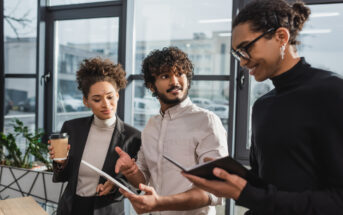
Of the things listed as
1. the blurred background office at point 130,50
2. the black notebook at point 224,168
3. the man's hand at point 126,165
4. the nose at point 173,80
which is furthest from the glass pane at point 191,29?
the black notebook at point 224,168

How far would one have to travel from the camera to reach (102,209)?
166 centimetres

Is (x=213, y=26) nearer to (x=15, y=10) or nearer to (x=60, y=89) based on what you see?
(x=60, y=89)

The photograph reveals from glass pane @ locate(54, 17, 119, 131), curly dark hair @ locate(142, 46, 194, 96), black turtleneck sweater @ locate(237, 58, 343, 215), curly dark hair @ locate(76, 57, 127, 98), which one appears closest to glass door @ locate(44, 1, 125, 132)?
glass pane @ locate(54, 17, 119, 131)

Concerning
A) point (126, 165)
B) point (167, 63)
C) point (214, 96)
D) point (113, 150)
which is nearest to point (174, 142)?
point (126, 165)

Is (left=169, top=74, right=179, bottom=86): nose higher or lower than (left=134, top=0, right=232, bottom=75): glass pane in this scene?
lower

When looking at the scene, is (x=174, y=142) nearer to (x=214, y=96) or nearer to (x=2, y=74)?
(x=214, y=96)

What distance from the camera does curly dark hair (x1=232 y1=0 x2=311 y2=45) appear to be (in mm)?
1044

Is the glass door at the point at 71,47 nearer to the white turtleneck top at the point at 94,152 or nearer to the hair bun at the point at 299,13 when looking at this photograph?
the white turtleneck top at the point at 94,152

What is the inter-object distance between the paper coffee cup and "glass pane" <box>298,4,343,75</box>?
180 centimetres

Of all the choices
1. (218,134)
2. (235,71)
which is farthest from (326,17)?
(218,134)

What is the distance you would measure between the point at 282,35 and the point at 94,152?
1.20 m

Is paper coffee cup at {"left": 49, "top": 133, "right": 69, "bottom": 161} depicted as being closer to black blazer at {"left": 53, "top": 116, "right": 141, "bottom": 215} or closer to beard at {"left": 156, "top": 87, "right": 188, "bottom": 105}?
black blazer at {"left": 53, "top": 116, "right": 141, "bottom": 215}

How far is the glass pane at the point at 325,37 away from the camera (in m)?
2.31

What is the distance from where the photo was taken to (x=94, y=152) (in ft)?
5.89
